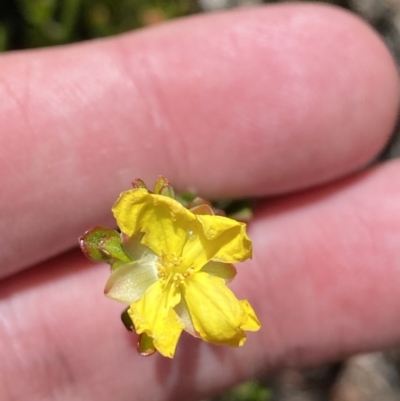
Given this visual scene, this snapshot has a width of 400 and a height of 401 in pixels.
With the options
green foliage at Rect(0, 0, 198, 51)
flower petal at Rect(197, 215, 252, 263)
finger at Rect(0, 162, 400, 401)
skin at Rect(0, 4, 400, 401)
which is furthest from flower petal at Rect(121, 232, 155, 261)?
green foliage at Rect(0, 0, 198, 51)

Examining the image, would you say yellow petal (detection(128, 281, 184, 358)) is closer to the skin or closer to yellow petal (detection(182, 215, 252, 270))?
yellow petal (detection(182, 215, 252, 270))

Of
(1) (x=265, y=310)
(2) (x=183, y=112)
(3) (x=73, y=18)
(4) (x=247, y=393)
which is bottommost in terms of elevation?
(4) (x=247, y=393)

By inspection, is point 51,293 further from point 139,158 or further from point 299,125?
point 299,125

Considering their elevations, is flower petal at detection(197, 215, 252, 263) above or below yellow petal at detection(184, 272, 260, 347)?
above

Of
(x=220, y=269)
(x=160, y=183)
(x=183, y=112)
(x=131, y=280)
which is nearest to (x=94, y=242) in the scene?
(x=131, y=280)

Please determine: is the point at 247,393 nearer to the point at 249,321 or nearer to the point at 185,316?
the point at 185,316

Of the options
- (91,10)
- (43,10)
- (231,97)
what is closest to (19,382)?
(231,97)

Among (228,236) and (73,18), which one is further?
(73,18)

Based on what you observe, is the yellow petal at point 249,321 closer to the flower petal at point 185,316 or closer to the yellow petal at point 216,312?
the yellow petal at point 216,312

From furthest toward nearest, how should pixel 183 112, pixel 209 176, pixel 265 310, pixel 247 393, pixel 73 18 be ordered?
1. pixel 247 393
2. pixel 73 18
3. pixel 265 310
4. pixel 209 176
5. pixel 183 112
